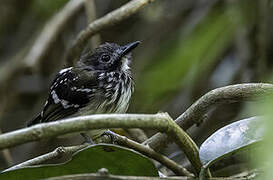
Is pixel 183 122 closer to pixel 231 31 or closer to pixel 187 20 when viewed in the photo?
pixel 231 31

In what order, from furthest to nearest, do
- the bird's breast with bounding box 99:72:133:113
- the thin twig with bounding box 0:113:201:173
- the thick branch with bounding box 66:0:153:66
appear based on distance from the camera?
the bird's breast with bounding box 99:72:133:113 < the thick branch with bounding box 66:0:153:66 < the thin twig with bounding box 0:113:201:173

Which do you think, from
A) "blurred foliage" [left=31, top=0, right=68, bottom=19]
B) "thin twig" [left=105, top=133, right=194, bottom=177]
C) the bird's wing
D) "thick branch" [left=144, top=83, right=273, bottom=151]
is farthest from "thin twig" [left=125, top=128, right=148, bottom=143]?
"blurred foliage" [left=31, top=0, right=68, bottom=19]

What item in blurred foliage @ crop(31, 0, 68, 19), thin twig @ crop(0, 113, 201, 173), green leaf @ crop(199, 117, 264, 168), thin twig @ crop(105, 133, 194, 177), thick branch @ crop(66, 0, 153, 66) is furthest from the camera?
blurred foliage @ crop(31, 0, 68, 19)

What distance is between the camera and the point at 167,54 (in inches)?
140

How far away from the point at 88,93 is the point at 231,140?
1297 mm

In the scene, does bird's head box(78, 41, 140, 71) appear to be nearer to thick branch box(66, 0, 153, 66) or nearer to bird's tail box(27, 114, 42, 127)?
thick branch box(66, 0, 153, 66)

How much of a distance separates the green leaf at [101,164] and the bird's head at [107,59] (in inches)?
59.5

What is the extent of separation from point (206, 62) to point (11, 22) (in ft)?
5.19

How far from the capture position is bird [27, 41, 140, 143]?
2.74m

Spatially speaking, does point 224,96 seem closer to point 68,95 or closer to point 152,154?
point 152,154

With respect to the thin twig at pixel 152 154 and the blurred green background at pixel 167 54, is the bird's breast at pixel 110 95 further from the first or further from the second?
the thin twig at pixel 152 154

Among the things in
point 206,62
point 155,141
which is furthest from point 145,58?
point 155,141

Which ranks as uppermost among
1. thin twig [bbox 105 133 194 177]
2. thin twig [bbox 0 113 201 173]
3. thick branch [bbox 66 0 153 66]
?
thick branch [bbox 66 0 153 66]

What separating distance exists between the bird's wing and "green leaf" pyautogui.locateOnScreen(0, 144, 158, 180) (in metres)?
1.12
